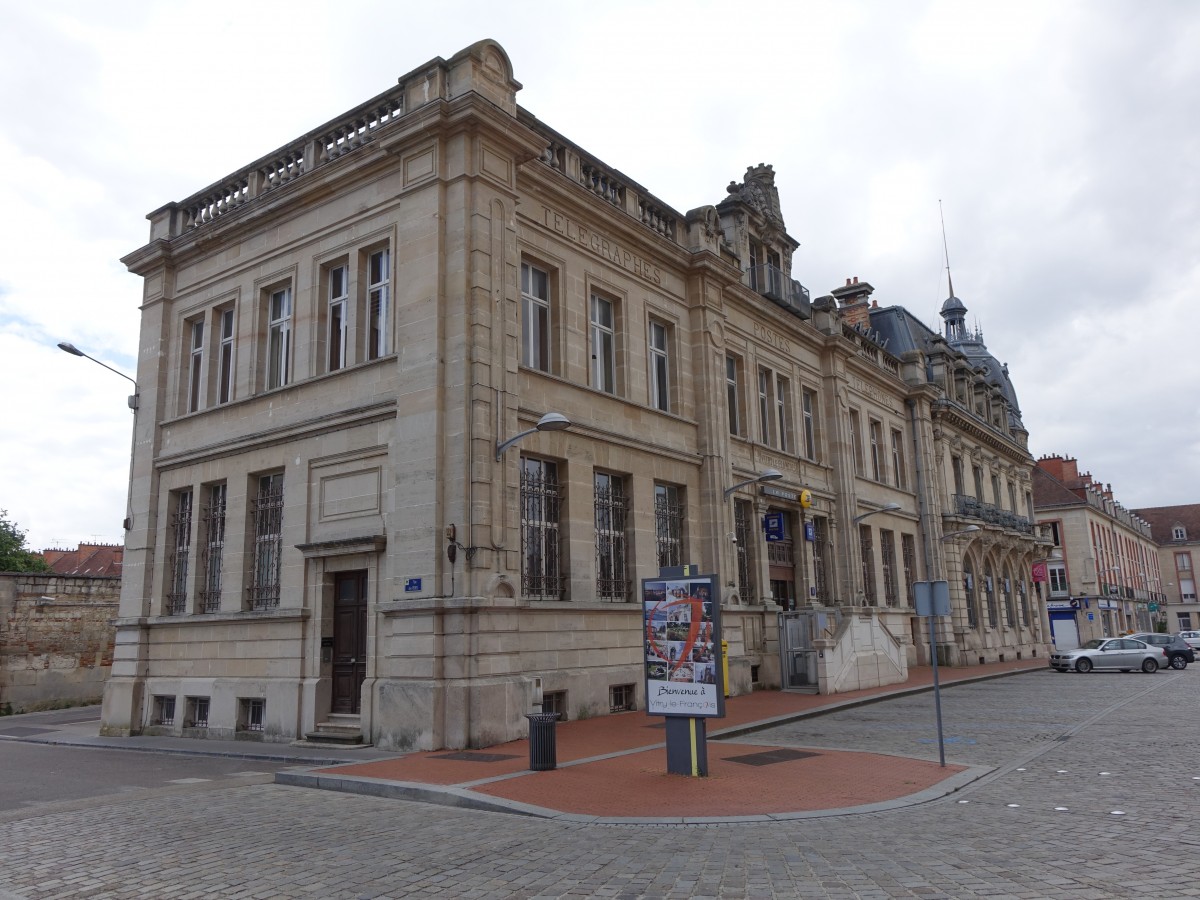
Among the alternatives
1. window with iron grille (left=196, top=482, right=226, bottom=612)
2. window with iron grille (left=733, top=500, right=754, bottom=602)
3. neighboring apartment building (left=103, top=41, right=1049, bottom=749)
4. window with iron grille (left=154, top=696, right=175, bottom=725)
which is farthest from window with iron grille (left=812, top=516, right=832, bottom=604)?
window with iron grille (left=154, top=696, right=175, bottom=725)

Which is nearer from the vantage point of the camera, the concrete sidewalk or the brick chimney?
the concrete sidewalk

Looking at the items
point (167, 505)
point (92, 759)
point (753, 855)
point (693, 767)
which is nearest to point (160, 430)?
point (167, 505)

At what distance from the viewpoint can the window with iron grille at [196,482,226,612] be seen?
1883 centimetres

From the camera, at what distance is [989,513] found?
1618 inches

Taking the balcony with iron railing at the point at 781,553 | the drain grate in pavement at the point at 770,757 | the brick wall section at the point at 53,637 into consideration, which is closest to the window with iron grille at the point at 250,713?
the drain grate in pavement at the point at 770,757

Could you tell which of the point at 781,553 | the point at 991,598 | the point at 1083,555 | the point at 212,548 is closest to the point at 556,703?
the point at 212,548

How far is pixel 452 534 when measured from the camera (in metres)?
14.6

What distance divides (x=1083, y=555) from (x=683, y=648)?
2650 inches

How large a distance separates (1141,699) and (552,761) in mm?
16408

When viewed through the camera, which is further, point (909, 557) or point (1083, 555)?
point (1083, 555)

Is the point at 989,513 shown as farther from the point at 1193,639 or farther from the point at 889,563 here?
the point at 1193,639

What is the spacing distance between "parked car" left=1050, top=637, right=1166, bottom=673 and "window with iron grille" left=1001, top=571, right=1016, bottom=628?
9351mm

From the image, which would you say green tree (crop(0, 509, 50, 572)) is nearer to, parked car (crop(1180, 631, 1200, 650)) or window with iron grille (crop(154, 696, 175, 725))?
window with iron grille (crop(154, 696, 175, 725))

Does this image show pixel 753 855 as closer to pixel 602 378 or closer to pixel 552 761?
pixel 552 761
